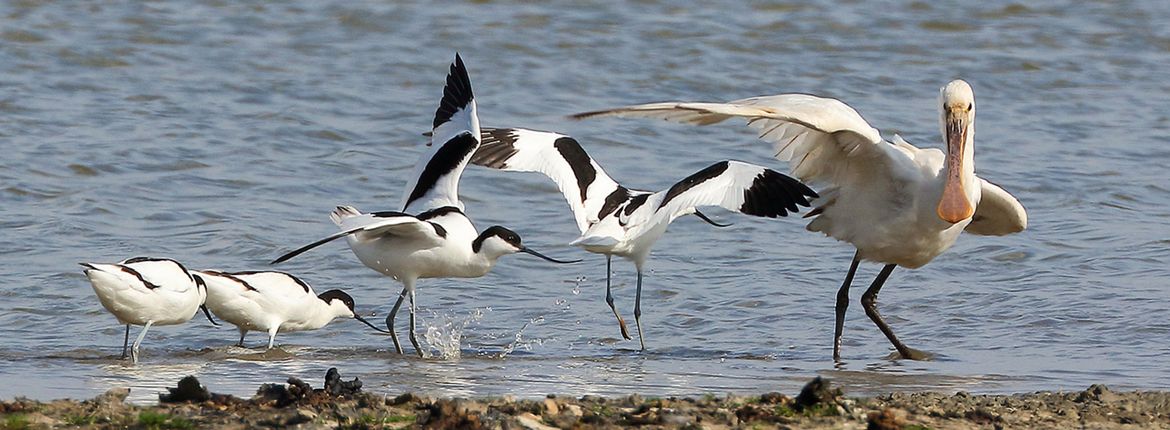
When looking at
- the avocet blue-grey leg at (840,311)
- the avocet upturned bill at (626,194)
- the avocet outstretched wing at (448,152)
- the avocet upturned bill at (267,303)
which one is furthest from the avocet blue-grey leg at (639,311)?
the avocet upturned bill at (267,303)

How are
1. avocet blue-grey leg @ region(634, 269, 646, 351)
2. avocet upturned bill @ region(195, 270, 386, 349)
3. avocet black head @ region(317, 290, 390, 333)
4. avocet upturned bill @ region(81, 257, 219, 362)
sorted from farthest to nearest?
avocet black head @ region(317, 290, 390, 333), avocet blue-grey leg @ region(634, 269, 646, 351), avocet upturned bill @ region(195, 270, 386, 349), avocet upturned bill @ region(81, 257, 219, 362)

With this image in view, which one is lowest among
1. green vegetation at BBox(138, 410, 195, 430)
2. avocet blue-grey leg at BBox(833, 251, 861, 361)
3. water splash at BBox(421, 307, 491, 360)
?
water splash at BBox(421, 307, 491, 360)

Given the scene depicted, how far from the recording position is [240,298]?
9234 millimetres

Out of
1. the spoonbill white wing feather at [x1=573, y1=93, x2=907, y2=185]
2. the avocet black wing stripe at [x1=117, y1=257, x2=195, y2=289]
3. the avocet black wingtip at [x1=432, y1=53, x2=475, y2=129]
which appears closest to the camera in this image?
the spoonbill white wing feather at [x1=573, y1=93, x2=907, y2=185]

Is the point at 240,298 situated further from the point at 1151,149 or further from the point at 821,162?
the point at 1151,149

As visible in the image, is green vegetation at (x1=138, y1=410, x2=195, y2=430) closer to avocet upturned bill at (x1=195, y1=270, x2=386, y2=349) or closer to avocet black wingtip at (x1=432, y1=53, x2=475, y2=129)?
avocet upturned bill at (x1=195, y1=270, x2=386, y2=349)

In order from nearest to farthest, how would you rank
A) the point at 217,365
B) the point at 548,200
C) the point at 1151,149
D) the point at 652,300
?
the point at 217,365 → the point at 652,300 → the point at 548,200 → the point at 1151,149

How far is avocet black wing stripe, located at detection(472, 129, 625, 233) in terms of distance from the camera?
10195mm

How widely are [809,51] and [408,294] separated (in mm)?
11025

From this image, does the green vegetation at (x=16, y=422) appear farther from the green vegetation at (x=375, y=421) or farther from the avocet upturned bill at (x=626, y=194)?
the avocet upturned bill at (x=626, y=194)

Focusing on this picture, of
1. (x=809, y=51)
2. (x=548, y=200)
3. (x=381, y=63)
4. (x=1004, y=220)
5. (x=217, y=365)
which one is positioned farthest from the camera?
(x=809, y=51)

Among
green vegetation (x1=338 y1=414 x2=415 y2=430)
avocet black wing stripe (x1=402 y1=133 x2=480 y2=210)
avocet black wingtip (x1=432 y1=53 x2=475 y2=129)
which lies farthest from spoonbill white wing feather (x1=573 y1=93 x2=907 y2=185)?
avocet black wingtip (x1=432 y1=53 x2=475 y2=129)

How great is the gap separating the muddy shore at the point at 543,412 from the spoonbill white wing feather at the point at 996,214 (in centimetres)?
285

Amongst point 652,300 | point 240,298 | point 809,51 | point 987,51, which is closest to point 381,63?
point 809,51
